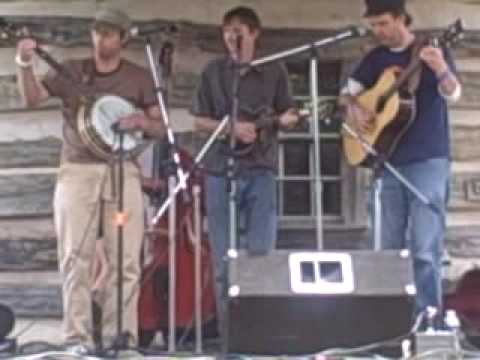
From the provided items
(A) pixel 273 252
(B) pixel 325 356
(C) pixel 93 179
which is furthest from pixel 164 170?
(B) pixel 325 356

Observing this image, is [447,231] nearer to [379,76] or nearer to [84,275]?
→ [379,76]

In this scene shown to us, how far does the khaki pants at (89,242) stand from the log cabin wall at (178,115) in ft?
3.15

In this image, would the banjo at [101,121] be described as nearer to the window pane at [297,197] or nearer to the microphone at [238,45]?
the microphone at [238,45]

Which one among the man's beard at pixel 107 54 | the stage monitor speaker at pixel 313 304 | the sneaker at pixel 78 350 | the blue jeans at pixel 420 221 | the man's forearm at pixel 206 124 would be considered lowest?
the sneaker at pixel 78 350

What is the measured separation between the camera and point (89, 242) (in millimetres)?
5211

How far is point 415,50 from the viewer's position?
5211mm

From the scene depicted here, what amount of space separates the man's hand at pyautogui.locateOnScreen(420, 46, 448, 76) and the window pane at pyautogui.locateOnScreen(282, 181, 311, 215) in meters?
1.63

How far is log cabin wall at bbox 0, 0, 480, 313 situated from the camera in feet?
20.3

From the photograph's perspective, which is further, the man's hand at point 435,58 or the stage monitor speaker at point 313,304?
the man's hand at point 435,58

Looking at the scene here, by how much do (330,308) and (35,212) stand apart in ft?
6.61

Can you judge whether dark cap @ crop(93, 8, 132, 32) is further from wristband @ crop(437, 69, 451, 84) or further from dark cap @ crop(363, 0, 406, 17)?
wristband @ crop(437, 69, 451, 84)

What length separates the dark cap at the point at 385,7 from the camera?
5.27 metres

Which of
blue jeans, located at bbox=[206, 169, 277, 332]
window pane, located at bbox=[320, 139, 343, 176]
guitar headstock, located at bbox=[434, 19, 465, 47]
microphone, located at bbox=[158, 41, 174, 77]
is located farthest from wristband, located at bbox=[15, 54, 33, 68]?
window pane, located at bbox=[320, 139, 343, 176]

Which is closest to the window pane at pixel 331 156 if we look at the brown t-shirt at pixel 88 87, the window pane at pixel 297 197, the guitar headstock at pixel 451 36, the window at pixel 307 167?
the window at pixel 307 167
